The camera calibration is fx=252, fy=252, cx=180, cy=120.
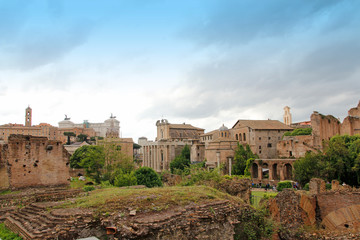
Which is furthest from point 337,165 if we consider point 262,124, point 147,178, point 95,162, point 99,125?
point 99,125

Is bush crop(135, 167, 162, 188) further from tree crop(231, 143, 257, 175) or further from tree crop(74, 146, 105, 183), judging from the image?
tree crop(231, 143, 257, 175)

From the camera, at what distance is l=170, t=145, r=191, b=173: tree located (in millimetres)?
48588

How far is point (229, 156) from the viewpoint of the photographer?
128 feet

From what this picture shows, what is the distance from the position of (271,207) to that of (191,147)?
128 feet

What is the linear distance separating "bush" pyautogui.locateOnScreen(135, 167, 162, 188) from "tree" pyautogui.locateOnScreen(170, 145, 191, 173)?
24.0m

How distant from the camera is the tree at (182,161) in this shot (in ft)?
159

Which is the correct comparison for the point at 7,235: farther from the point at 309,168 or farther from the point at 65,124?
the point at 65,124

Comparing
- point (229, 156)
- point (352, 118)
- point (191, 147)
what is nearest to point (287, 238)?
point (229, 156)

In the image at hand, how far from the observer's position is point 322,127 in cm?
3884

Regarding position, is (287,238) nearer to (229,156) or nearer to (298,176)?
(298,176)

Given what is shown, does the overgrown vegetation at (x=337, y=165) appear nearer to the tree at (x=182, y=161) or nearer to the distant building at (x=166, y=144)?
the tree at (x=182, y=161)

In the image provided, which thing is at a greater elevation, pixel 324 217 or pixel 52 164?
pixel 52 164

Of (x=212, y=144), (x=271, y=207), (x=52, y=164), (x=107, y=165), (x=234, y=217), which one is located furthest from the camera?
(x=212, y=144)

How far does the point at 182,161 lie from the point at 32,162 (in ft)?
115
